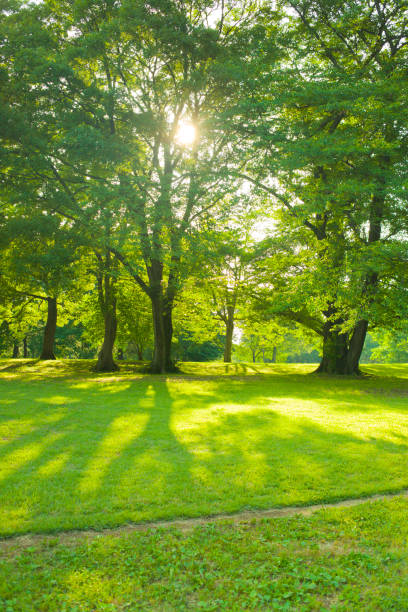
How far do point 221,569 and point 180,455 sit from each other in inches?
143

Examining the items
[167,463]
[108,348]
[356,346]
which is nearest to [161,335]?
[108,348]

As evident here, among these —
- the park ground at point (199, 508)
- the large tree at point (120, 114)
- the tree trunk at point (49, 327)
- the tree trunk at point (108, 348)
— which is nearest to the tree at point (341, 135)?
the large tree at point (120, 114)

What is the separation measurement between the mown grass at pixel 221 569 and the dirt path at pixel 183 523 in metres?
0.05

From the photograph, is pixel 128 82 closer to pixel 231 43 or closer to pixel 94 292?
pixel 231 43

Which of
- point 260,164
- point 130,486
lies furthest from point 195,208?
point 130,486

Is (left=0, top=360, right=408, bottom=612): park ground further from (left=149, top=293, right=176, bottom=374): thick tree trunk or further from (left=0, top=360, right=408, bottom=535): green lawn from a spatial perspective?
(left=149, top=293, right=176, bottom=374): thick tree trunk

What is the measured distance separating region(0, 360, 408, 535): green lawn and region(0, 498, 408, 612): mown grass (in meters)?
0.59

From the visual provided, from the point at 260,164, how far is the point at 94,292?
64.2 feet

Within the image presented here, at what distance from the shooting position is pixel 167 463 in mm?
7500

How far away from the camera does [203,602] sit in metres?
3.88

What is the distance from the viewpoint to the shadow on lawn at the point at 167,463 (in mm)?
5828

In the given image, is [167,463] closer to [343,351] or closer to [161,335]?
[161,335]

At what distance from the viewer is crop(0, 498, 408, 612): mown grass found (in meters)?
3.93

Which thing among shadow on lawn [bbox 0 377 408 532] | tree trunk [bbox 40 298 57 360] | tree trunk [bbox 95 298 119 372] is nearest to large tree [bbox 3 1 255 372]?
tree trunk [bbox 95 298 119 372]
